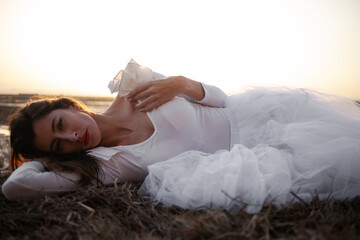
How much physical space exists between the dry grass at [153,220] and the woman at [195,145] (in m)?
0.12

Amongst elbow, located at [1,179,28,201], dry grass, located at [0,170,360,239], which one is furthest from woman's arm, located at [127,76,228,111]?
elbow, located at [1,179,28,201]

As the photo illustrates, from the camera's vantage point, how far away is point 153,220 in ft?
5.03

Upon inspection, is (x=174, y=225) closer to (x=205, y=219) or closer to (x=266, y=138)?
(x=205, y=219)

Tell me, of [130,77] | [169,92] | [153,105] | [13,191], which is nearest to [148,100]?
[153,105]

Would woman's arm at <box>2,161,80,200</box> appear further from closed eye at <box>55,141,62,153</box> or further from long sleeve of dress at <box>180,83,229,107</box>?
long sleeve of dress at <box>180,83,229,107</box>

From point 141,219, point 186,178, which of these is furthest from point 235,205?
point 141,219

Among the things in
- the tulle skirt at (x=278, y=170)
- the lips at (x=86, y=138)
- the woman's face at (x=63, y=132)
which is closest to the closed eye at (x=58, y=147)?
the woman's face at (x=63, y=132)

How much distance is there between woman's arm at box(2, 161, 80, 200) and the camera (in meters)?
1.93

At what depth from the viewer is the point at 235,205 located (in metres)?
1.50

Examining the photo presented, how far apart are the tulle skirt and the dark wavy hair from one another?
1.84 feet

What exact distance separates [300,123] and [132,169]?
1.58 meters

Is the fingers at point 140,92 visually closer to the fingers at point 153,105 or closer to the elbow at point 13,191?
the fingers at point 153,105

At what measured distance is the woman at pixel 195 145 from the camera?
5.24 ft

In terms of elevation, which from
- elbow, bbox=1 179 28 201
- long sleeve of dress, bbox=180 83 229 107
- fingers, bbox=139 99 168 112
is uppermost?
long sleeve of dress, bbox=180 83 229 107
